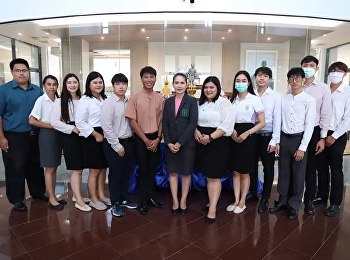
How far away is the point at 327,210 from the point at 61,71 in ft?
23.4

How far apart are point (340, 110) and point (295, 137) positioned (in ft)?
1.79

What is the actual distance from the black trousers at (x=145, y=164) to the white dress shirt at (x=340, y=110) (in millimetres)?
1670

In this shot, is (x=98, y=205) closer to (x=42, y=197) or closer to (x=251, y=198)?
(x=42, y=197)

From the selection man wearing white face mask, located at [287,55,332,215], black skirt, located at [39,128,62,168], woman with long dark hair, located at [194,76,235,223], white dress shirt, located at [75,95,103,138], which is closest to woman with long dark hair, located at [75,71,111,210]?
white dress shirt, located at [75,95,103,138]

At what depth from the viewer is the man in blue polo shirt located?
8.39 ft

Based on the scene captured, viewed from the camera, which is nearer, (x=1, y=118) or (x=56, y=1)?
(x=1, y=118)

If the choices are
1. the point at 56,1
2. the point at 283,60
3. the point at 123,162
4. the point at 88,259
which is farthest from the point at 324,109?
the point at 283,60

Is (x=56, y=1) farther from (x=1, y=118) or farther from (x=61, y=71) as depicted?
(x=61, y=71)

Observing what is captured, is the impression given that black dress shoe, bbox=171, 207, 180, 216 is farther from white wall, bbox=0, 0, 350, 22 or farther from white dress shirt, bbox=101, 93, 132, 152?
white wall, bbox=0, 0, 350, 22

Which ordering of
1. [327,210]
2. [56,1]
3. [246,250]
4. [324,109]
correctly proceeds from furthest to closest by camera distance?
[56,1], [327,210], [324,109], [246,250]

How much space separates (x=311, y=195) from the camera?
267 cm

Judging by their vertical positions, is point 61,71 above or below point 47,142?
above

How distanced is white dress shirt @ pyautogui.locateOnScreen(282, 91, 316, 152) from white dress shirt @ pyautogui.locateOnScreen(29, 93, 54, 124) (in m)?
2.20

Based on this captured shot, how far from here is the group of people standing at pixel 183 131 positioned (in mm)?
2371
